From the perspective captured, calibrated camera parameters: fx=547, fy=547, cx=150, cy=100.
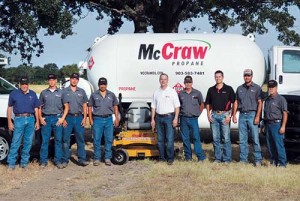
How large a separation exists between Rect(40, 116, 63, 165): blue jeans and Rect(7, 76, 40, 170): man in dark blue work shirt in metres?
0.21

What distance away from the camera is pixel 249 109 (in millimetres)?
10234

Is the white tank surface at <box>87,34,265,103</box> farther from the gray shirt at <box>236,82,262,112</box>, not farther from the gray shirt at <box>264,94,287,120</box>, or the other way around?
the gray shirt at <box>264,94,287,120</box>

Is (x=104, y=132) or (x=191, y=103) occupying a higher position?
(x=191, y=103)

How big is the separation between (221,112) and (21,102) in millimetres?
3751

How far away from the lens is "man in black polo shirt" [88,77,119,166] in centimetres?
1062

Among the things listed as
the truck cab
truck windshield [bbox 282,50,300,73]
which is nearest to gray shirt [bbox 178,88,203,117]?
the truck cab

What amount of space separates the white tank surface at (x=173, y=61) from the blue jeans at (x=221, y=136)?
2716 mm

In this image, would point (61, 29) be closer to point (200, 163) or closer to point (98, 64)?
point (98, 64)

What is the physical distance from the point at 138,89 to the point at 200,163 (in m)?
3.35

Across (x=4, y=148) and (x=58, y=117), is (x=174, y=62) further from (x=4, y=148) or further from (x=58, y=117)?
(x=4, y=148)

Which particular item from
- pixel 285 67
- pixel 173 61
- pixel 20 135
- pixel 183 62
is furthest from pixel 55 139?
pixel 285 67

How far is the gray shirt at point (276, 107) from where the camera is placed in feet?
32.5

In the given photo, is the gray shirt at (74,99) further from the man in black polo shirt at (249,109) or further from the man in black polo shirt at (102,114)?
the man in black polo shirt at (249,109)

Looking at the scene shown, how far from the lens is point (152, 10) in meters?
20.2
